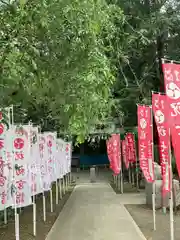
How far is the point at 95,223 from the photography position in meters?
10.8

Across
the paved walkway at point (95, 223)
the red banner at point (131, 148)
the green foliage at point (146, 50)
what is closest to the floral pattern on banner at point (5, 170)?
the paved walkway at point (95, 223)

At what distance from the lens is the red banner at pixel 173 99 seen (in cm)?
642

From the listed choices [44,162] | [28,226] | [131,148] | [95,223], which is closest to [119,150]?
[131,148]

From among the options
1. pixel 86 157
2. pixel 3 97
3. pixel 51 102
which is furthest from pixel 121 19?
pixel 86 157

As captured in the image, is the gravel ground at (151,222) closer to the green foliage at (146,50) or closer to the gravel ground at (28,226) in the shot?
the gravel ground at (28,226)

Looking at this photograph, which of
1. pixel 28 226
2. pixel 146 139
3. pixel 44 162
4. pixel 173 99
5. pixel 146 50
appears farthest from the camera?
pixel 146 50

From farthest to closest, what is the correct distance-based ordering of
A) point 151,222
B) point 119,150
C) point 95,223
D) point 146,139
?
point 119,150, point 95,223, point 151,222, point 146,139

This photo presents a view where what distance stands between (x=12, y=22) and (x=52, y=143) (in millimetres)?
7818

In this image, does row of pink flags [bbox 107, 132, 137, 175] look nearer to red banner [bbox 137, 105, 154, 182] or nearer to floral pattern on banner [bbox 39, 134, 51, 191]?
floral pattern on banner [bbox 39, 134, 51, 191]

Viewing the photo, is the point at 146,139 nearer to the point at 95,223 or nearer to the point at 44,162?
the point at 95,223

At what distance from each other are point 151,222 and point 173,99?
513 centimetres

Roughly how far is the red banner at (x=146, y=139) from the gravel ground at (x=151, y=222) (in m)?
1.19

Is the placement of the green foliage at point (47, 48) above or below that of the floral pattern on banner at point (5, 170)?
above

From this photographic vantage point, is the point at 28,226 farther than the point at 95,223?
No
